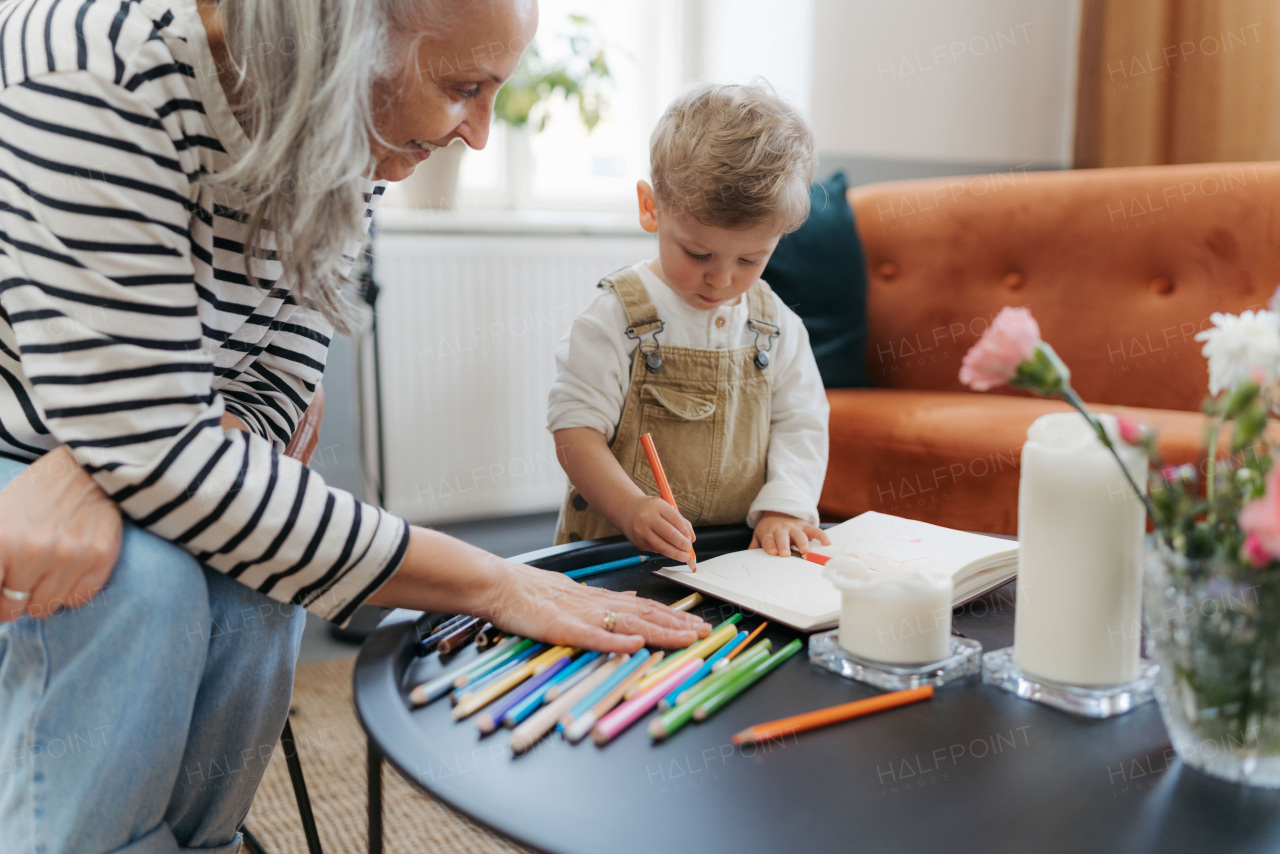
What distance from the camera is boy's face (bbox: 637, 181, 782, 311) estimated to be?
1.05 metres

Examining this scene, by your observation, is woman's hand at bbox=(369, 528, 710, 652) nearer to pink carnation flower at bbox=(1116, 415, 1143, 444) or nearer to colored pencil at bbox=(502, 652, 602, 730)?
colored pencil at bbox=(502, 652, 602, 730)

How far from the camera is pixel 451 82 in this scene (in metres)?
0.73

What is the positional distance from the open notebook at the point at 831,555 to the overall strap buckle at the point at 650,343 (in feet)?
1.02

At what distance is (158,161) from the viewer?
2.18 ft

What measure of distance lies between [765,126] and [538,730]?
747mm

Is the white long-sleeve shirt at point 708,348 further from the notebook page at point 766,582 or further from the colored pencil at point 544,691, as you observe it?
the colored pencil at point 544,691

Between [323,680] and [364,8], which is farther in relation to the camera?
[323,680]

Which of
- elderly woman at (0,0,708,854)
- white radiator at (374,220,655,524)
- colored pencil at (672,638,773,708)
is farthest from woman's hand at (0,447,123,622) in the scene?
white radiator at (374,220,655,524)

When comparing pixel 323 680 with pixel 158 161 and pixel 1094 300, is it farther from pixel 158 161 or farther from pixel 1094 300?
pixel 1094 300

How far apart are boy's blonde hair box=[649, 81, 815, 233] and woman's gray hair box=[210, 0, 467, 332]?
1.34ft

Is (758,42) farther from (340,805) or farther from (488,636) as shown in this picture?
(488,636)

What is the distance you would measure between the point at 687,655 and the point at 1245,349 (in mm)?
385

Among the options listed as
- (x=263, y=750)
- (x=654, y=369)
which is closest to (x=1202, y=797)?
(x=263, y=750)

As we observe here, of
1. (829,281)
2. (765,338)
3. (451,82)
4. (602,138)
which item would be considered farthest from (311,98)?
(602,138)
